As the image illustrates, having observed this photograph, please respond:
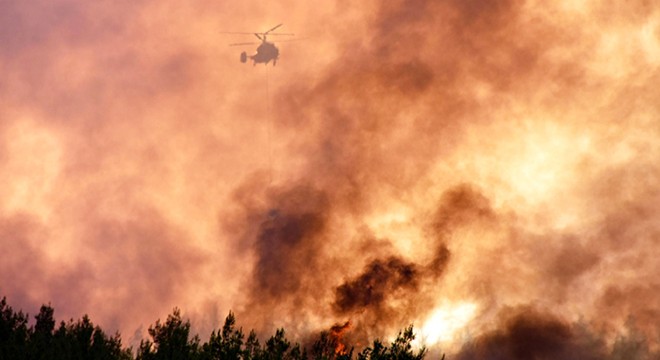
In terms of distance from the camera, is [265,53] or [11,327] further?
[265,53]

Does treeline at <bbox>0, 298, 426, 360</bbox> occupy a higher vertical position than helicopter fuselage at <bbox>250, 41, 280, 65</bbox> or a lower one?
lower

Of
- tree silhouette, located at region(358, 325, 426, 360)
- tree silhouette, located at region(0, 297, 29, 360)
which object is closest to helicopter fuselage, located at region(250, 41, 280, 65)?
tree silhouette, located at region(0, 297, 29, 360)

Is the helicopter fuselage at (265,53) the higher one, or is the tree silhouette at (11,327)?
the helicopter fuselage at (265,53)

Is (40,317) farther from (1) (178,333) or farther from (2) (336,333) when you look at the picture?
(2) (336,333)

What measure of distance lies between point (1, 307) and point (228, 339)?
2531 cm

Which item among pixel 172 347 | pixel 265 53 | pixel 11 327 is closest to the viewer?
pixel 172 347

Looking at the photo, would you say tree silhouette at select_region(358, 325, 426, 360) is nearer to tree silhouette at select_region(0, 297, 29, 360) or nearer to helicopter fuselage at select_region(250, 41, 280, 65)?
tree silhouette at select_region(0, 297, 29, 360)

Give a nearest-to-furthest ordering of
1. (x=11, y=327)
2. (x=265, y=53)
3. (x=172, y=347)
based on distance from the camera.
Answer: (x=172, y=347), (x=11, y=327), (x=265, y=53)

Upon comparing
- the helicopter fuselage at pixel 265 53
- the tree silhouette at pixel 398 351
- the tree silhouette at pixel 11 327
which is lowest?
the tree silhouette at pixel 398 351

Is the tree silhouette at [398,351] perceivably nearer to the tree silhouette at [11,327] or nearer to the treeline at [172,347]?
the treeline at [172,347]

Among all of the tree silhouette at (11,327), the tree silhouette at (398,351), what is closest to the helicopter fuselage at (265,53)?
the tree silhouette at (11,327)

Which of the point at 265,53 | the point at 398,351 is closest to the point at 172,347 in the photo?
the point at 398,351

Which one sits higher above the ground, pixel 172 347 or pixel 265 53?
pixel 265 53

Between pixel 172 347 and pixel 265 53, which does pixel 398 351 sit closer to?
pixel 172 347
